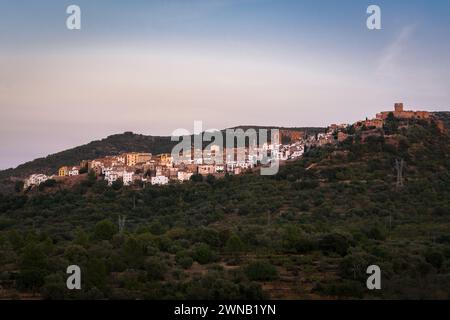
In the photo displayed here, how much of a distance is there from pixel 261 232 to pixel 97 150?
49.3m

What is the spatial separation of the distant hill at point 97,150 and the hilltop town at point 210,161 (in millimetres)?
9995

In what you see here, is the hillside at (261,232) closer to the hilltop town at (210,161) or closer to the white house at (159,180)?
the hilltop town at (210,161)

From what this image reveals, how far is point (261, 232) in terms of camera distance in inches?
877

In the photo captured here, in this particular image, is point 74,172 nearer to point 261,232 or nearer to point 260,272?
point 261,232

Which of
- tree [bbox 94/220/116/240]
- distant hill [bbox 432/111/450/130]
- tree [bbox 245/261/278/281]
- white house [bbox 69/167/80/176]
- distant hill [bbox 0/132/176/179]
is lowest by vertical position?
tree [bbox 245/261/278/281]

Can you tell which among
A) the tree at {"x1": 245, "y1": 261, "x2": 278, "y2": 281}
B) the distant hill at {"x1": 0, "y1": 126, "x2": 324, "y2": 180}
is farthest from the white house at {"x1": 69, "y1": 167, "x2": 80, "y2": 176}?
the tree at {"x1": 245, "y1": 261, "x2": 278, "y2": 281}

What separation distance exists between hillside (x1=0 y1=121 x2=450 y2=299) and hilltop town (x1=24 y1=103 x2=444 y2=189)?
9.52 feet

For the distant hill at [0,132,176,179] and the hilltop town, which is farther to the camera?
the distant hill at [0,132,176,179]

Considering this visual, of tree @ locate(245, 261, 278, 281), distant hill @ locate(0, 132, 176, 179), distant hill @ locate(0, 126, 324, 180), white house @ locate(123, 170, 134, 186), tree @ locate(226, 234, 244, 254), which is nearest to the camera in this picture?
tree @ locate(245, 261, 278, 281)

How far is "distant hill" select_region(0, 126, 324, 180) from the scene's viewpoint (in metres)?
61.8

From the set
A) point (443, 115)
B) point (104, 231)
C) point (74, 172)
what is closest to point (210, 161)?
point (74, 172)

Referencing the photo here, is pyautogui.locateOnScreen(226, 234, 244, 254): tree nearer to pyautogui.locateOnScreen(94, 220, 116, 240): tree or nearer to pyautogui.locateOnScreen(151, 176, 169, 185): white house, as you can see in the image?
pyautogui.locateOnScreen(94, 220, 116, 240): tree

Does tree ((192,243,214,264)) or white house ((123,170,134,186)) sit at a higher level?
white house ((123,170,134,186))

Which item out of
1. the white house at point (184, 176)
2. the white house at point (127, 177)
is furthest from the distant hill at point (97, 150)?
the white house at point (184, 176)
